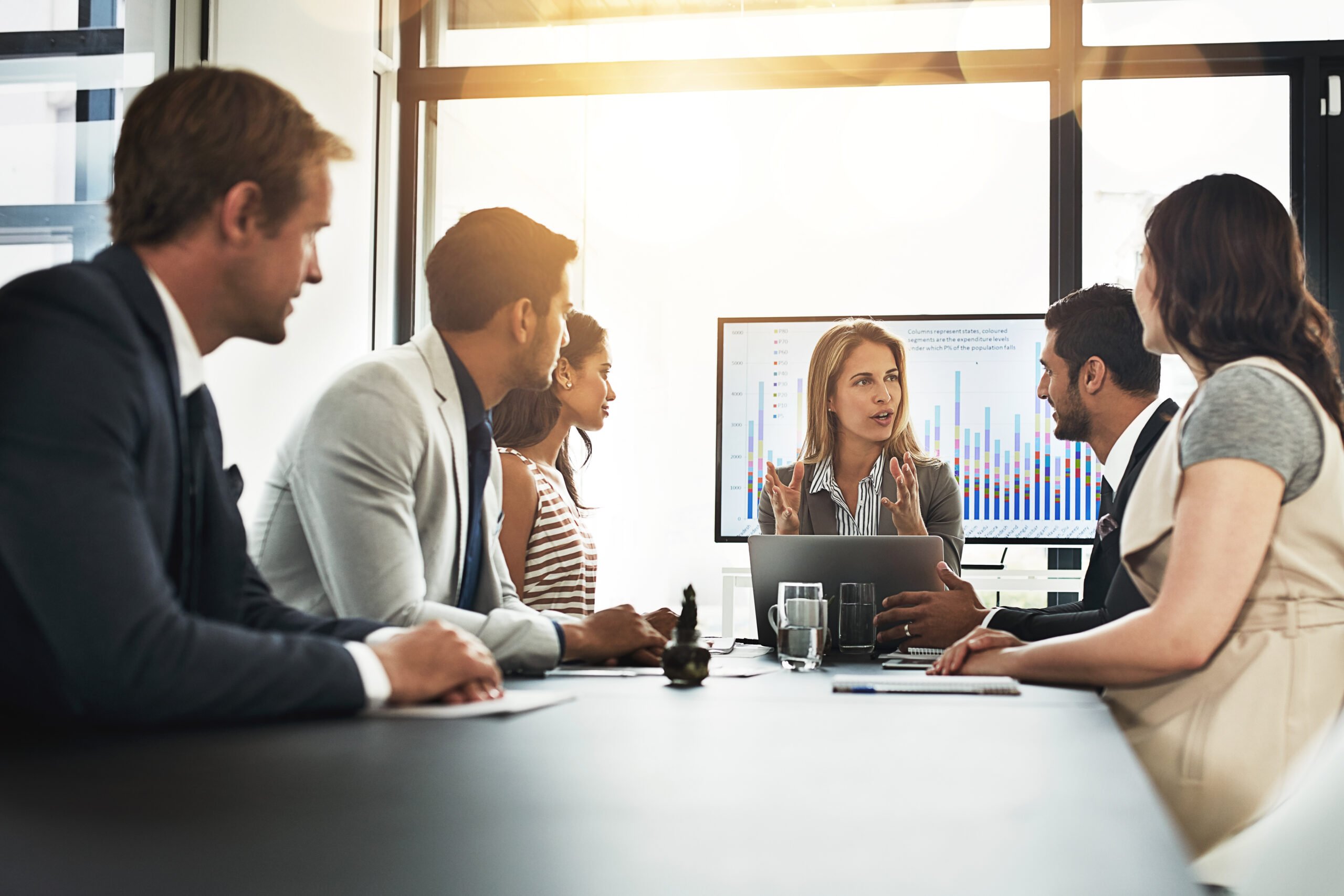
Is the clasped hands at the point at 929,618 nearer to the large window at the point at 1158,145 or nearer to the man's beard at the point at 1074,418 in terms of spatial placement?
the man's beard at the point at 1074,418

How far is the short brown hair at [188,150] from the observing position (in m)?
1.40

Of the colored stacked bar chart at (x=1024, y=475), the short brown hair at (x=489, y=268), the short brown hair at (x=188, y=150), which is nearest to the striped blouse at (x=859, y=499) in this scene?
the colored stacked bar chart at (x=1024, y=475)

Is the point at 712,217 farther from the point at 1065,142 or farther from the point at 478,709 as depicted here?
the point at 478,709

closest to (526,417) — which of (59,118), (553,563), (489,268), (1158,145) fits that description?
(553,563)

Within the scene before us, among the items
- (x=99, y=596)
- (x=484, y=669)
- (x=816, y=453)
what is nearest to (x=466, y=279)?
(x=484, y=669)

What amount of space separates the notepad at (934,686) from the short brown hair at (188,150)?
1063 millimetres

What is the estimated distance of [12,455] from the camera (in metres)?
1.05

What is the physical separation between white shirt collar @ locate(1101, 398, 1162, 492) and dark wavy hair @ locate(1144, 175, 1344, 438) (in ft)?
1.60

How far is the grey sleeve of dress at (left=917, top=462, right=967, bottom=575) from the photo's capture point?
371 centimetres

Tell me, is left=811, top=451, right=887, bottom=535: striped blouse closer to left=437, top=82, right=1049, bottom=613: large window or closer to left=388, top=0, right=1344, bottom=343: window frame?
left=437, top=82, right=1049, bottom=613: large window

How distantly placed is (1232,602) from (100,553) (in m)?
1.39

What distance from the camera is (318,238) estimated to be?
394 centimetres

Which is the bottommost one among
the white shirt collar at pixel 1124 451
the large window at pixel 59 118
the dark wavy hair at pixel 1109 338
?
→ the white shirt collar at pixel 1124 451

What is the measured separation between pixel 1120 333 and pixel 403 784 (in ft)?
7.89
